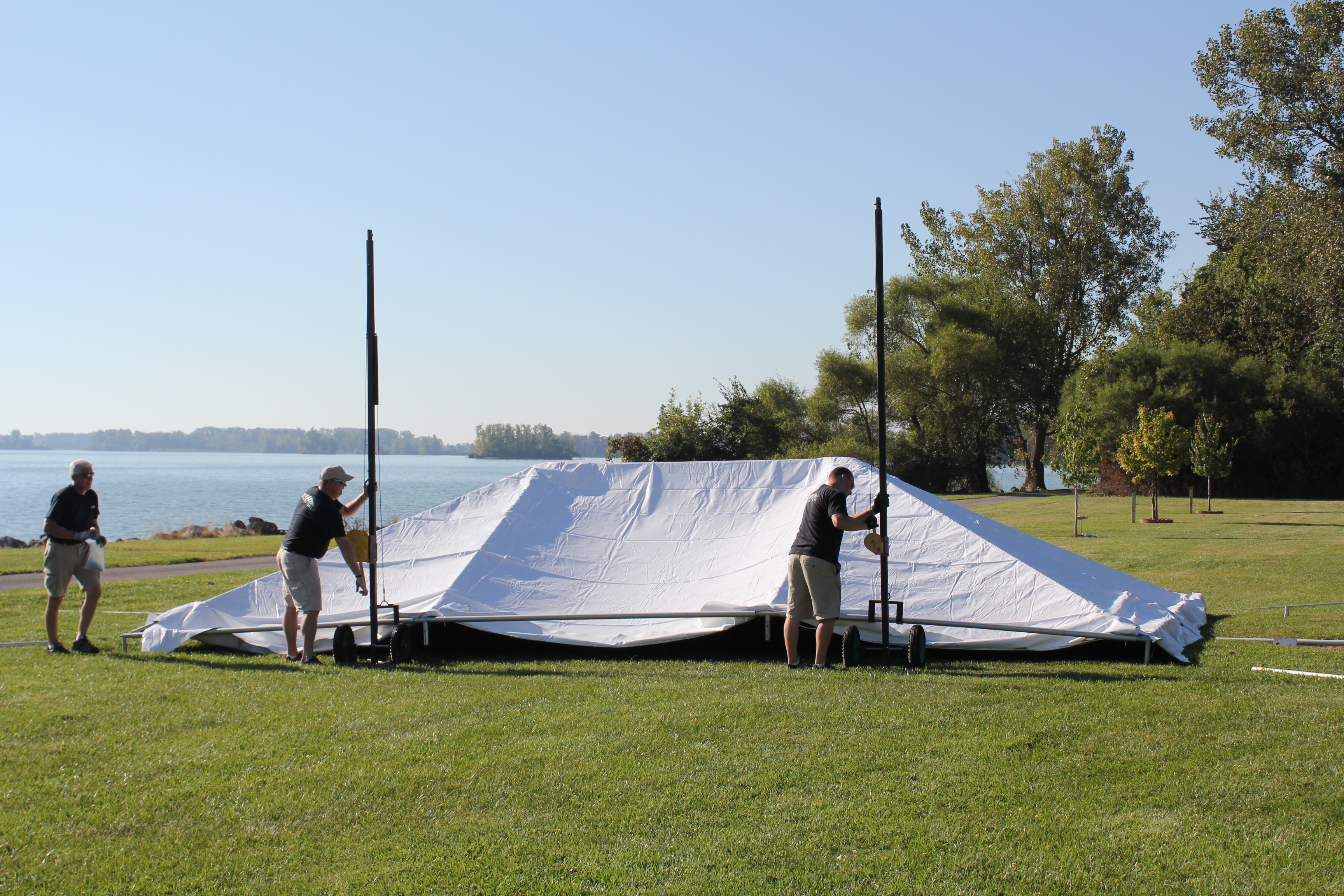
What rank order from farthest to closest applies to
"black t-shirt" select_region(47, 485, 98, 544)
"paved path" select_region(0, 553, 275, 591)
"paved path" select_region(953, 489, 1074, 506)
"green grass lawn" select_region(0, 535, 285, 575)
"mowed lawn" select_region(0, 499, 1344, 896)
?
1. "paved path" select_region(953, 489, 1074, 506)
2. "green grass lawn" select_region(0, 535, 285, 575)
3. "paved path" select_region(0, 553, 275, 591)
4. "black t-shirt" select_region(47, 485, 98, 544)
5. "mowed lawn" select_region(0, 499, 1344, 896)

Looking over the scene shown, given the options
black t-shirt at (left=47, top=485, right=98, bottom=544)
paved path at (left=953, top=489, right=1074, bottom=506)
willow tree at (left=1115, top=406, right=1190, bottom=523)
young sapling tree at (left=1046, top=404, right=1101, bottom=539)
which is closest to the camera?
black t-shirt at (left=47, top=485, right=98, bottom=544)

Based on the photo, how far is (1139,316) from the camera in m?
47.3

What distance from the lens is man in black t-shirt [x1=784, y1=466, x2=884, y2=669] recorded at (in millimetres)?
7574

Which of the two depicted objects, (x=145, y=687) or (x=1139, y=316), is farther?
(x=1139, y=316)

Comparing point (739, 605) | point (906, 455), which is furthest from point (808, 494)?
point (906, 455)

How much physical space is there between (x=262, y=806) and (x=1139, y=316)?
49.6m

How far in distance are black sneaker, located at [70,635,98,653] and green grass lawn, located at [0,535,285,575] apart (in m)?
6.99

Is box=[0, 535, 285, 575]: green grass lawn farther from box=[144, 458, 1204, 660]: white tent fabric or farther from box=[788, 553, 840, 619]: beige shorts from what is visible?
box=[788, 553, 840, 619]: beige shorts

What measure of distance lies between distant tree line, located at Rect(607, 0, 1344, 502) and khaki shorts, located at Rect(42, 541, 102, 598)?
74.6ft

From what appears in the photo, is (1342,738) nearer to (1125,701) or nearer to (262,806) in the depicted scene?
(1125,701)

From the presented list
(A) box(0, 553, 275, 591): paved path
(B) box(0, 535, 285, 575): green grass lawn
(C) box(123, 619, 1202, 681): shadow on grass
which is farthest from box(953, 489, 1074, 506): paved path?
(C) box(123, 619, 1202, 681): shadow on grass

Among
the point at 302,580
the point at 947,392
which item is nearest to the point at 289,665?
the point at 302,580

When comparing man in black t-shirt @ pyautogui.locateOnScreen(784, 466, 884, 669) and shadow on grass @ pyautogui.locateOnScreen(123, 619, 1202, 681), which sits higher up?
man in black t-shirt @ pyautogui.locateOnScreen(784, 466, 884, 669)

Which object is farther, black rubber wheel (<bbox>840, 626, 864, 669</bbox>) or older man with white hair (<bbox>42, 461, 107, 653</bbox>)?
older man with white hair (<bbox>42, 461, 107, 653</bbox>)
